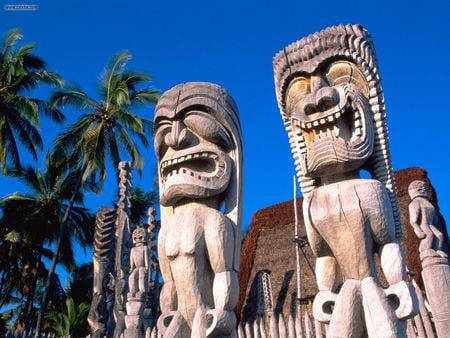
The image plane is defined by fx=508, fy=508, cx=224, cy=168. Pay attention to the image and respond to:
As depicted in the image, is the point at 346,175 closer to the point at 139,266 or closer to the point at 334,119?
the point at 334,119

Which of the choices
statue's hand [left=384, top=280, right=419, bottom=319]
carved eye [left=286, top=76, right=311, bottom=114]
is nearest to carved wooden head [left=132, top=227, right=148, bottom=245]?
carved eye [left=286, top=76, right=311, bottom=114]

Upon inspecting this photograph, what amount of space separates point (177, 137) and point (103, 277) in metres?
7.80

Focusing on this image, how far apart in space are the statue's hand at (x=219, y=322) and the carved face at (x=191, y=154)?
0.95 metres

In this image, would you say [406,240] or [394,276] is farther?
[406,240]

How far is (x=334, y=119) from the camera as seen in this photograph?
12.7ft

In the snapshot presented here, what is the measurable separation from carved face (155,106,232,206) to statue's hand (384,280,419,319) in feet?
5.05

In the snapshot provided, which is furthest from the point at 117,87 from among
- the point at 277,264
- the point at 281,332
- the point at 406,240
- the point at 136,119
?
the point at 281,332

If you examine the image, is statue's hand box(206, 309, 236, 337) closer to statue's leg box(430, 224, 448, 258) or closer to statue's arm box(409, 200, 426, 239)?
statue's leg box(430, 224, 448, 258)

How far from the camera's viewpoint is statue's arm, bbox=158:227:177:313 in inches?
157

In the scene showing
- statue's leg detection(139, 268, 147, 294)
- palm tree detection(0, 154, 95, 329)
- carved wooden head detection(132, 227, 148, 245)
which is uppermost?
palm tree detection(0, 154, 95, 329)

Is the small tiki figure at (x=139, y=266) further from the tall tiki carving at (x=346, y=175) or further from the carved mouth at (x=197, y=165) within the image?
the tall tiki carving at (x=346, y=175)

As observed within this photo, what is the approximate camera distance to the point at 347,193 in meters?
3.64

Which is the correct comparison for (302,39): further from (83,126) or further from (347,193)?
(83,126)

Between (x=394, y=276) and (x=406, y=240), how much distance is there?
34.8 feet
